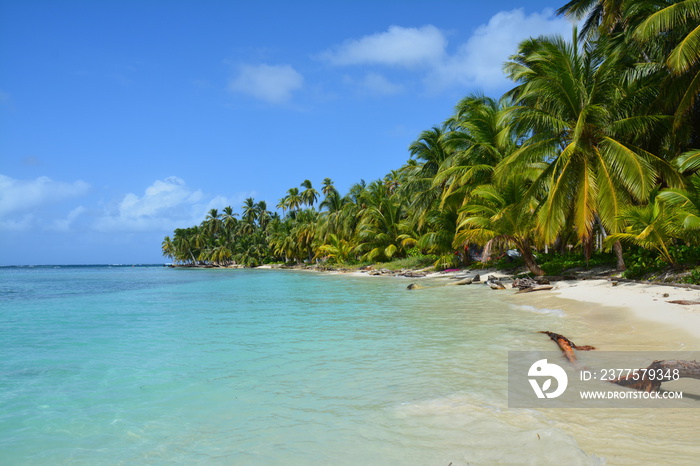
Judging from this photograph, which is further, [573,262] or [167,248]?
[167,248]

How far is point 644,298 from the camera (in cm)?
995

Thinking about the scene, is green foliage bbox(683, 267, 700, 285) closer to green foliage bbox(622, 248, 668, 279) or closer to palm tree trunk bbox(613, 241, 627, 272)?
green foliage bbox(622, 248, 668, 279)

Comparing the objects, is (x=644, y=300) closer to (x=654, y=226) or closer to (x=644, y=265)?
(x=654, y=226)

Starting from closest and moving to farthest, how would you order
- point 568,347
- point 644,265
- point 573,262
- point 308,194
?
point 568,347 < point 644,265 < point 573,262 < point 308,194

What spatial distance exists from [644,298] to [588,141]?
6.81m

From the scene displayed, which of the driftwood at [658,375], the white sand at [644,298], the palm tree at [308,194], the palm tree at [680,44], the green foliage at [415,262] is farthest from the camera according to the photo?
the palm tree at [308,194]

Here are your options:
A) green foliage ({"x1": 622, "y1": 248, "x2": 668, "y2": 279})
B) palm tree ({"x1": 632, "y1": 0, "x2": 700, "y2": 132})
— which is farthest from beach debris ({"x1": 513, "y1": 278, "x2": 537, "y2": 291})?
palm tree ({"x1": 632, "y1": 0, "x2": 700, "y2": 132})

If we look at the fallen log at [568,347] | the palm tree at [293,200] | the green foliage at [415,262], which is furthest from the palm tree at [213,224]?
the fallen log at [568,347]

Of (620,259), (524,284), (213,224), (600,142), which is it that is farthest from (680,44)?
(213,224)

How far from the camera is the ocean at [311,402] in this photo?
320cm

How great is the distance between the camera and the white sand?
291 inches

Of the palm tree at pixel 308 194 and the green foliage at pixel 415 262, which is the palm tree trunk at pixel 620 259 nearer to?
the green foliage at pixel 415 262

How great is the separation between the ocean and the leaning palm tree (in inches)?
210

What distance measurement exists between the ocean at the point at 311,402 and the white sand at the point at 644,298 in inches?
22.2
